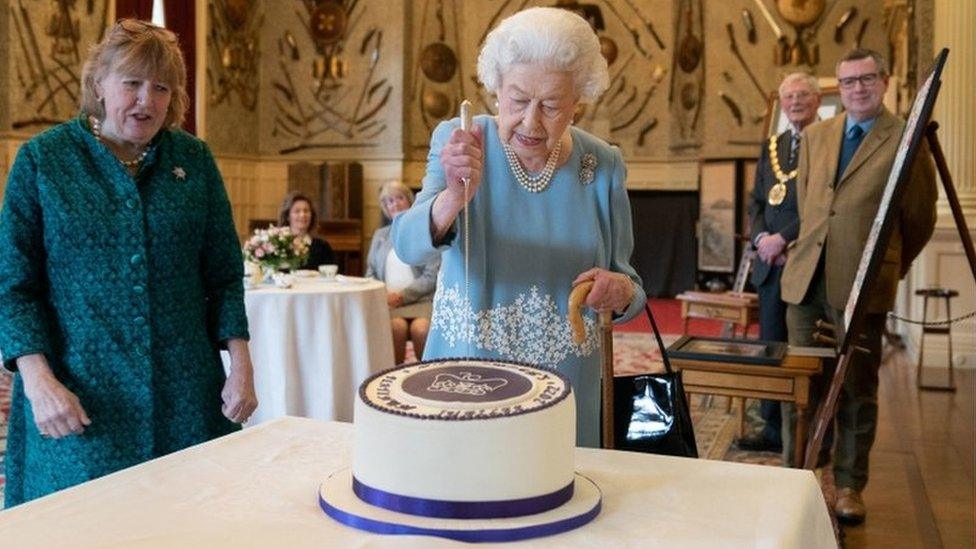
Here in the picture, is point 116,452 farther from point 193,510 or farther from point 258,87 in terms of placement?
point 258,87

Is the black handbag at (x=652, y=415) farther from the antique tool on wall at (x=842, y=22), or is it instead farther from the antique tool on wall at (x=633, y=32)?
the antique tool on wall at (x=633, y=32)

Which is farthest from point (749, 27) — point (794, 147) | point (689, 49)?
point (794, 147)

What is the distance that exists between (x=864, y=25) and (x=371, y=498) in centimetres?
1273

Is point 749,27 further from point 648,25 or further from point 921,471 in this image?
point 921,471

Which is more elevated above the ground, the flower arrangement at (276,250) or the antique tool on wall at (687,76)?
the antique tool on wall at (687,76)

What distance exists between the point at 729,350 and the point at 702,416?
1.92m

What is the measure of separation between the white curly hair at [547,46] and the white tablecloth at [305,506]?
2.20 ft

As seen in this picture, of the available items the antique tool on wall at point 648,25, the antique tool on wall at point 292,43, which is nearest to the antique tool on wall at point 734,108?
the antique tool on wall at point 648,25

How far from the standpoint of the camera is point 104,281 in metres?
1.95

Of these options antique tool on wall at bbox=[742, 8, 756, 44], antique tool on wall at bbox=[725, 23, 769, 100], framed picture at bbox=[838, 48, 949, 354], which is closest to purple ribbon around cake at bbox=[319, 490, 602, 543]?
framed picture at bbox=[838, 48, 949, 354]

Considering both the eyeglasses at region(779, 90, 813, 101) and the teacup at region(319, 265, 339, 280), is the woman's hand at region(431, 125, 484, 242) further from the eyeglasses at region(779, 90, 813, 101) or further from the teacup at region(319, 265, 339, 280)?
the teacup at region(319, 265, 339, 280)

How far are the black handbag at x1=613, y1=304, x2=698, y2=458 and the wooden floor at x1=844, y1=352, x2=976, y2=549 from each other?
78.4 inches

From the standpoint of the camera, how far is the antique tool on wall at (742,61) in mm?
12758

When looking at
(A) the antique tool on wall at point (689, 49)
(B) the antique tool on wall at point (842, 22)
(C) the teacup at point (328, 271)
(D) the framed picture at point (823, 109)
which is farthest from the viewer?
(A) the antique tool on wall at point (689, 49)
